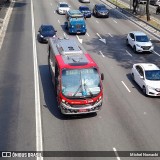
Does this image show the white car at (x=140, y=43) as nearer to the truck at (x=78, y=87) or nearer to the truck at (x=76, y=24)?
the truck at (x=76, y=24)

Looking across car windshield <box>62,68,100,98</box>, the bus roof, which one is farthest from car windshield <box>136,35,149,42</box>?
car windshield <box>62,68,100,98</box>

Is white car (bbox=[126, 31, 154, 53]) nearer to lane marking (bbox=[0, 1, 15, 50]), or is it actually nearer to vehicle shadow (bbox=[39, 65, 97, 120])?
vehicle shadow (bbox=[39, 65, 97, 120])

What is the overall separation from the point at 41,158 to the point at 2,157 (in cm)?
186

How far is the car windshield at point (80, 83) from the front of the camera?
18.2 meters

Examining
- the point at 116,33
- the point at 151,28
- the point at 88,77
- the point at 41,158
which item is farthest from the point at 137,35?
the point at 41,158

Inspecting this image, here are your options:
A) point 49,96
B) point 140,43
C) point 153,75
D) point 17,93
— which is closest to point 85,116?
point 49,96

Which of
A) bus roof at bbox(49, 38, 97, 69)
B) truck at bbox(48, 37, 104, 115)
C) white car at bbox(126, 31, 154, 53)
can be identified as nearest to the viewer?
truck at bbox(48, 37, 104, 115)

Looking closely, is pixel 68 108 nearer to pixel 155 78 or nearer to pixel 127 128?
pixel 127 128

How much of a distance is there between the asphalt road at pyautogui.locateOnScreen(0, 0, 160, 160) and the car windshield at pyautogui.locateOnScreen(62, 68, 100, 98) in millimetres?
1780

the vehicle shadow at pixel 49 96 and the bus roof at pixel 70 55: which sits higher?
the bus roof at pixel 70 55

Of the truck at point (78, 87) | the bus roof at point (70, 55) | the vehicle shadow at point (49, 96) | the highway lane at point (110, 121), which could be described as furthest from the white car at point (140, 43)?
the truck at point (78, 87)

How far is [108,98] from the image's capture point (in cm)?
2195

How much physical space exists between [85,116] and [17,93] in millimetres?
5832

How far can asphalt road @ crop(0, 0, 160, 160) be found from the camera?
54.2ft
